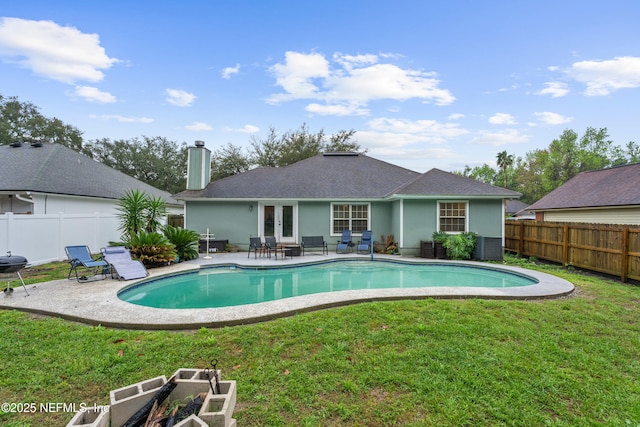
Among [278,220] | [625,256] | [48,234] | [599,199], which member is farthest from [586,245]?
[48,234]

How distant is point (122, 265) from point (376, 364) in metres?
7.64

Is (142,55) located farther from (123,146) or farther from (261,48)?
(123,146)

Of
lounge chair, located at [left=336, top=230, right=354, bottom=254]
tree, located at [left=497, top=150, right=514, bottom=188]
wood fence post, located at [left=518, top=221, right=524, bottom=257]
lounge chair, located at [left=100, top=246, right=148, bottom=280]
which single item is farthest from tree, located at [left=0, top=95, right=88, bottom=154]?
tree, located at [left=497, top=150, right=514, bottom=188]

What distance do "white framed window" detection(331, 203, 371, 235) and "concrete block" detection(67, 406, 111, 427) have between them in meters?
12.1

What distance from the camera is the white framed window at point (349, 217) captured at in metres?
13.9

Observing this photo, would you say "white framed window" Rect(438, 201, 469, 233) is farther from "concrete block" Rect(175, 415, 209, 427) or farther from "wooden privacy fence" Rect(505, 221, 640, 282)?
"concrete block" Rect(175, 415, 209, 427)

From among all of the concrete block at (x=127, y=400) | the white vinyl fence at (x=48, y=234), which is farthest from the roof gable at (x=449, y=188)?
the white vinyl fence at (x=48, y=234)

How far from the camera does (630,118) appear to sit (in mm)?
25656

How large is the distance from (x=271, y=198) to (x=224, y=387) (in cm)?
1155

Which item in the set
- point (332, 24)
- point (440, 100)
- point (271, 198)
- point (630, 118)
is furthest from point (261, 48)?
point (630, 118)

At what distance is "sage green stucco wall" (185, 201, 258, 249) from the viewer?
13.9 meters

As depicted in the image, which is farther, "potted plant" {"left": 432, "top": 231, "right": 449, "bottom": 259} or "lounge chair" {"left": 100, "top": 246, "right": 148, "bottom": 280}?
"potted plant" {"left": 432, "top": 231, "right": 449, "bottom": 259}

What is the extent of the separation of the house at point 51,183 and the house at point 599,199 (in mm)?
22196

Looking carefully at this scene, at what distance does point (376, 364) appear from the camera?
10.7 ft
